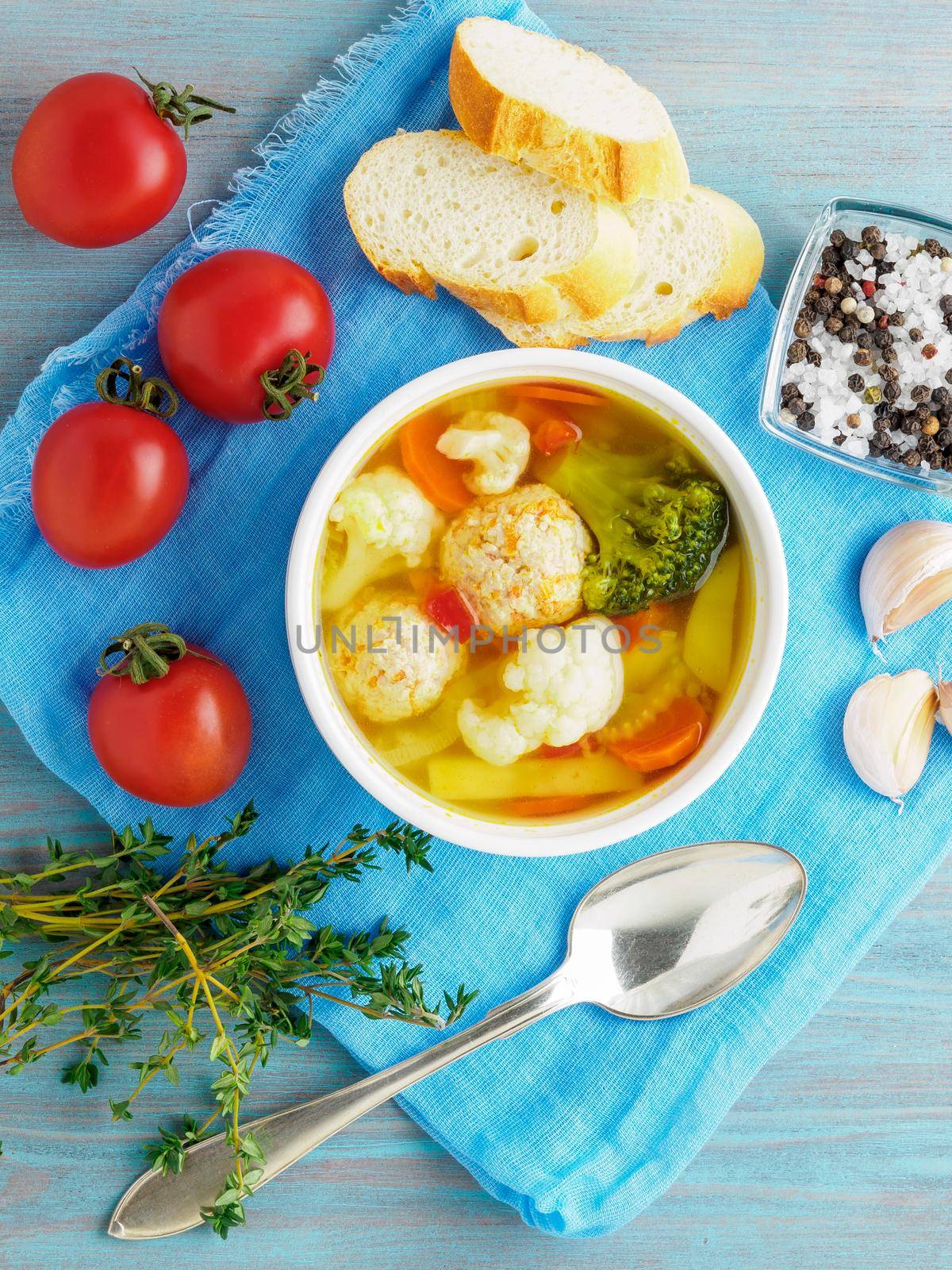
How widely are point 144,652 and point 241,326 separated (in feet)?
1.63

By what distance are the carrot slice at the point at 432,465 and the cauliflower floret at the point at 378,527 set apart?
21 millimetres

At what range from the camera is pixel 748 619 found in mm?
1494

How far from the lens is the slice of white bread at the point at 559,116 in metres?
1.46

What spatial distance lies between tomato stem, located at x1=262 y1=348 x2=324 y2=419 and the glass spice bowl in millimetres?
721

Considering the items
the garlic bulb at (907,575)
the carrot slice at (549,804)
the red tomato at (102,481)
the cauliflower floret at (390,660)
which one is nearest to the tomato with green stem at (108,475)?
the red tomato at (102,481)

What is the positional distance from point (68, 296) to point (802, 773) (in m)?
1.47

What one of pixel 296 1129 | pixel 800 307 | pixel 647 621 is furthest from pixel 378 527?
pixel 296 1129

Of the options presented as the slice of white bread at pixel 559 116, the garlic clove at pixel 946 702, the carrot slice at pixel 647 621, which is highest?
the slice of white bread at pixel 559 116

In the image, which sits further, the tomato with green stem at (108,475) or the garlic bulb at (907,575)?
the garlic bulb at (907,575)

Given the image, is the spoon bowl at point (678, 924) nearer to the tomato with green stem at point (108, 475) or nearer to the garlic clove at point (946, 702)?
the garlic clove at point (946, 702)

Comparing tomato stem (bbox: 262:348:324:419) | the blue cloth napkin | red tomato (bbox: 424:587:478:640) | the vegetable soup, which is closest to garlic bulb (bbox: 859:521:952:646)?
the blue cloth napkin

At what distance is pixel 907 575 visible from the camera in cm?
155

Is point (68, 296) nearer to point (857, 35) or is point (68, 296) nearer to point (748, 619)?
point (748, 619)

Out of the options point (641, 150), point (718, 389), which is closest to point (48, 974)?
point (718, 389)
